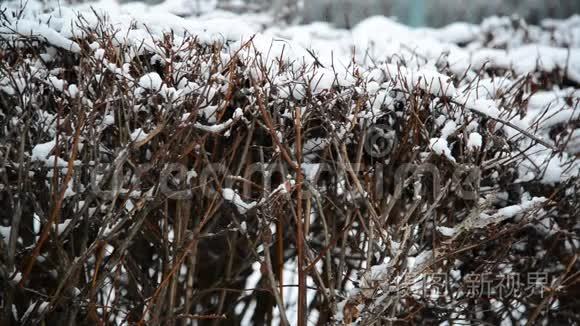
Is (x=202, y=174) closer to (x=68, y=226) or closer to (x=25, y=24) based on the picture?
(x=68, y=226)

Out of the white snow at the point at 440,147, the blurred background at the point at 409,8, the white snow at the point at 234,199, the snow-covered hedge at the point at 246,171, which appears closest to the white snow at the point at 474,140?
the snow-covered hedge at the point at 246,171

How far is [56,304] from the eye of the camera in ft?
9.51

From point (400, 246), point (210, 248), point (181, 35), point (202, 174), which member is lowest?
point (210, 248)

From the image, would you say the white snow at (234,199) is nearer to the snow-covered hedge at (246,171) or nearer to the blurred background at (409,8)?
the snow-covered hedge at (246,171)

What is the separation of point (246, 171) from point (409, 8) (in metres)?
8.78

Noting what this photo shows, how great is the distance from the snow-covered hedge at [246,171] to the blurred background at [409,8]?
3.94 meters

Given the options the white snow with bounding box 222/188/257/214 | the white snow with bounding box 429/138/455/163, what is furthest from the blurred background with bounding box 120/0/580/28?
the white snow with bounding box 429/138/455/163

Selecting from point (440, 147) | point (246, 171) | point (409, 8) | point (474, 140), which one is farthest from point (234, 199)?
point (409, 8)

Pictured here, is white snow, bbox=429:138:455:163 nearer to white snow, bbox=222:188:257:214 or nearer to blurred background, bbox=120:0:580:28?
white snow, bbox=222:188:257:214

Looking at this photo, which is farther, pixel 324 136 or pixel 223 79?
pixel 324 136

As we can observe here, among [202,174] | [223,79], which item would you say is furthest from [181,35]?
[202,174]

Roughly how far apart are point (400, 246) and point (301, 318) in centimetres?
66

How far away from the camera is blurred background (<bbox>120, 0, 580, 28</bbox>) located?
27.9 ft

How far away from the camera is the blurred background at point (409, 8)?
852cm
